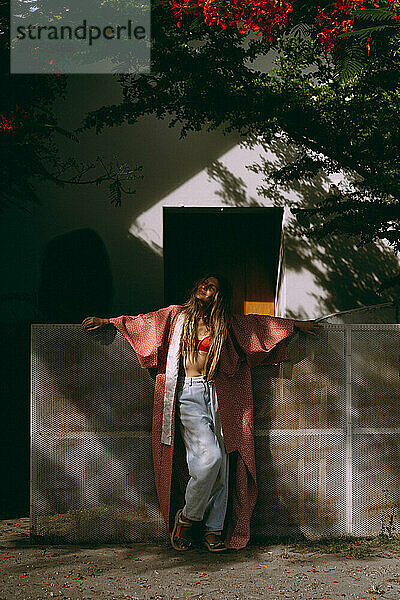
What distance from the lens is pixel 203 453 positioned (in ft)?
17.8

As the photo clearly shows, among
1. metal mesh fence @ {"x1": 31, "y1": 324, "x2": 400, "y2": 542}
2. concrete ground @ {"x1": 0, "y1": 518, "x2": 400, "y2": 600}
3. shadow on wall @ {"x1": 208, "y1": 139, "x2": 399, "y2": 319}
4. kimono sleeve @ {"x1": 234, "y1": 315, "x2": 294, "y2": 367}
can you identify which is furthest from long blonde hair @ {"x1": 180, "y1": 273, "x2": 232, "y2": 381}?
shadow on wall @ {"x1": 208, "y1": 139, "x2": 399, "y2": 319}

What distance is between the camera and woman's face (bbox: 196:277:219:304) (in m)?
5.68

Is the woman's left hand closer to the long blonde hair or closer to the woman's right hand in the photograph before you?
the long blonde hair

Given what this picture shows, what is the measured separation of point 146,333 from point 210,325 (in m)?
0.47

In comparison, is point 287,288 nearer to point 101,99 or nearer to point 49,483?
point 101,99

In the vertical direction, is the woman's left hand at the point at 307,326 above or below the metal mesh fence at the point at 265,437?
above

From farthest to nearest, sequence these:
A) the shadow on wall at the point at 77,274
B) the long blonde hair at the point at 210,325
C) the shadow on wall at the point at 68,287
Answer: the shadow on wall at the point at 77,274 → the shadow on wall at the point at 68,287 → the long blonde hair at the point at 210,325

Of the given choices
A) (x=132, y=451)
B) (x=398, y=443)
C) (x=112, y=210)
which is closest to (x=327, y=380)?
(x=398, y=443)

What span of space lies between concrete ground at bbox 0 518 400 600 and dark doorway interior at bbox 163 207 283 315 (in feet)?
15.9

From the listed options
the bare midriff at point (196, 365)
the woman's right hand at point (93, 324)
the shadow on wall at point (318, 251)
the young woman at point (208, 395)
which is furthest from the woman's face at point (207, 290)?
the shadow on wall at point (318, 251)

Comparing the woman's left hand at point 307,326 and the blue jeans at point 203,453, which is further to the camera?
the woman's left hand at point 307,326

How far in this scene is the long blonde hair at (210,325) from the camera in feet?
18.1

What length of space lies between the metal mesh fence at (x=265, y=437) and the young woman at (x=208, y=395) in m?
0.13

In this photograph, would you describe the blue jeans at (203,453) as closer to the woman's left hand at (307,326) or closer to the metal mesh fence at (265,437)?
the metal mesh fence at (265,437)
